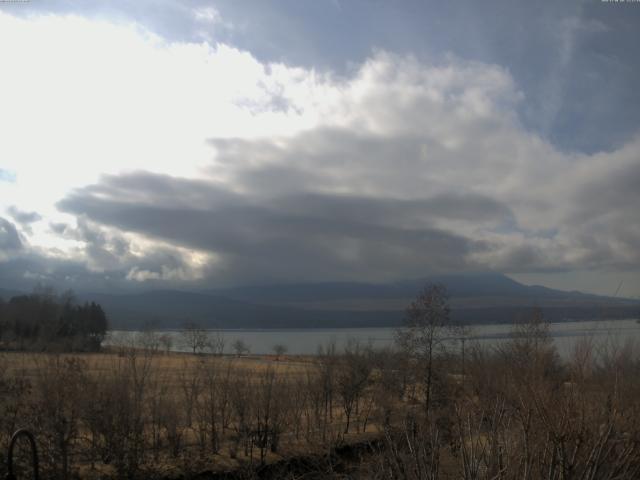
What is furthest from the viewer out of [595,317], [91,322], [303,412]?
[91,322]

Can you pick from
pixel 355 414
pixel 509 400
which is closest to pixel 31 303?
pixel 355 414

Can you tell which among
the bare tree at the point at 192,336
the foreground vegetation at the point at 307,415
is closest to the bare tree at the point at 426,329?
the foreground vegetation at the point at 307,415

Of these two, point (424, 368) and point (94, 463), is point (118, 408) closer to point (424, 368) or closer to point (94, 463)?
point (94, 463)

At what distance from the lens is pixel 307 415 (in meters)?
30.7

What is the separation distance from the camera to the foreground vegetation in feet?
32.6

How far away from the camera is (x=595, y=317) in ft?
39.0

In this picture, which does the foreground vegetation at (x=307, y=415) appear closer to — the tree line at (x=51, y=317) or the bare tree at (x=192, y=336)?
the tree line at (x=51, y=317)

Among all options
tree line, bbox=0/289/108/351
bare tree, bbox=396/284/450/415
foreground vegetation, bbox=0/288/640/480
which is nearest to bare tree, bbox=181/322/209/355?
tree line, bbox=0/289/108/351

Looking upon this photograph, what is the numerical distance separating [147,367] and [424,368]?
70.9 ft

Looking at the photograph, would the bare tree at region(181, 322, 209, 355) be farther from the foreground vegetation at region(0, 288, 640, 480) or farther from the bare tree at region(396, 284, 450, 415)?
the foreground vegetation at region(0, 288, 640, 480)

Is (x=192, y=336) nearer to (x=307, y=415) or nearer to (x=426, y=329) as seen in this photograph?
(x=426, y=329)

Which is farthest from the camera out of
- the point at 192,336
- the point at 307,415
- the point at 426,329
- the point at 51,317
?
the point at 192,336

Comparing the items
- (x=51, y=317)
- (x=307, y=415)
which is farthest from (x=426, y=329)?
(x=51, y=317)

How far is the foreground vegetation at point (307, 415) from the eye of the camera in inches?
392
